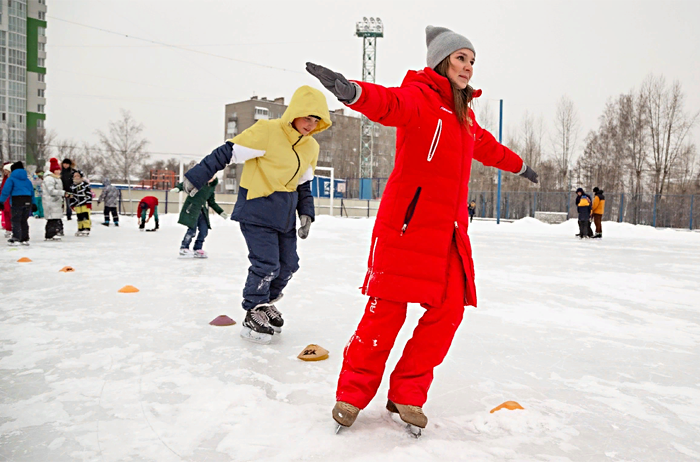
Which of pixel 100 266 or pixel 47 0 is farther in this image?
pixel 100 266

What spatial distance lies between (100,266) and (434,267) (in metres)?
5.41

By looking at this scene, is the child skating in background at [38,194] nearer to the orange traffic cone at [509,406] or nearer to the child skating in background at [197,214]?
the child skating in background at [197,214]

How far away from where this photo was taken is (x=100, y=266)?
610 cm

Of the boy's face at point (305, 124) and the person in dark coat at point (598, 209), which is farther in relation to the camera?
the person in dark coat at point (598, 209)

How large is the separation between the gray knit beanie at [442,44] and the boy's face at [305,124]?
1066 mm

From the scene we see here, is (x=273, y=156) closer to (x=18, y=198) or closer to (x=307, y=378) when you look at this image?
(x=307, y=378)

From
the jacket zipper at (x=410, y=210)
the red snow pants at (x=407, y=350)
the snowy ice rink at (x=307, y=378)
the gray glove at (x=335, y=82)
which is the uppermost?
the gray glove at (x=335, y=82)

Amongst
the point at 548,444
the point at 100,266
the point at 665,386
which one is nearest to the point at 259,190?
the point at 548,444

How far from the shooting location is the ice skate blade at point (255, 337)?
10.1 feet

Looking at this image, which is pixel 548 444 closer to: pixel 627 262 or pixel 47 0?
pixel 47 0

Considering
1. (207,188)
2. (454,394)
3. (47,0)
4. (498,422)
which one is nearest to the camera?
(498,422)

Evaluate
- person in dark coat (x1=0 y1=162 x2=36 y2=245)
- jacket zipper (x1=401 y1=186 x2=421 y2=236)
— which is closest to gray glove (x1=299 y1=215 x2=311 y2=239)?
jacket zipper (x1=401 y1=186 x2=421 y2=236)

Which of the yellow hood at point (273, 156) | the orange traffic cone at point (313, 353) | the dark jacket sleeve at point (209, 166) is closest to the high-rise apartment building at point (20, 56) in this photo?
the dark jacket sleeve at point (209, 166)

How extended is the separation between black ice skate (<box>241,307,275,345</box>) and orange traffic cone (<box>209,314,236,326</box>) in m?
0.36
